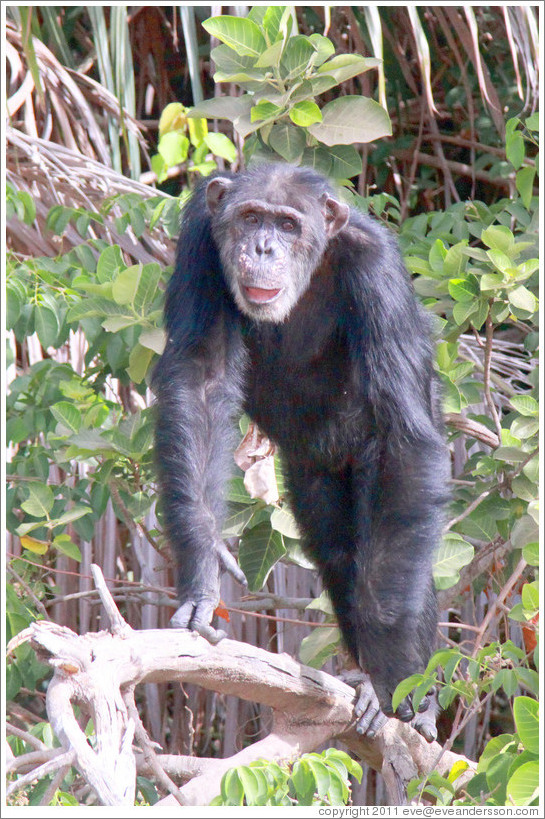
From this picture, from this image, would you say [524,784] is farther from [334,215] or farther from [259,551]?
[334,215]

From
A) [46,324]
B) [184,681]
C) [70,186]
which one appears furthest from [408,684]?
[70,186]

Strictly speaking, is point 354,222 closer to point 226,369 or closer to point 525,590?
point 226,369

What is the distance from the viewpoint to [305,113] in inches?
154

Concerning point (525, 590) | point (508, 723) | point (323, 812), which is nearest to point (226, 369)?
point (525, 590)

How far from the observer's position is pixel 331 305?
431 cm

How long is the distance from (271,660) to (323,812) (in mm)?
872

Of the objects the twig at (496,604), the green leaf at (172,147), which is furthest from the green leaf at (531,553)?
the green leaf at (172,147)

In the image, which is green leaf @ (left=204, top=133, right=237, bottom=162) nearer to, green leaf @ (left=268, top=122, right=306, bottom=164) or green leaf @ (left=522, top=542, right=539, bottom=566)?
green leaf @ (left=268, top=122, right=306, bottom=164)

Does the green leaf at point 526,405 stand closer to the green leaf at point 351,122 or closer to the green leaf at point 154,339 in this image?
the green leaf at point 351,122

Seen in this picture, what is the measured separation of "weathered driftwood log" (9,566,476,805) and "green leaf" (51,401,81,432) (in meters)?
1.23

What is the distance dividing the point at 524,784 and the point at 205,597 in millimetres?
1175

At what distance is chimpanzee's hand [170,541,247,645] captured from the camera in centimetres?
327

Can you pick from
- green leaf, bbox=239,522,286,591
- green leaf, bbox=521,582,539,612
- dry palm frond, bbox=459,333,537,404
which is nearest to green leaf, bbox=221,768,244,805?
green leaf, bbox=521,582,539,612

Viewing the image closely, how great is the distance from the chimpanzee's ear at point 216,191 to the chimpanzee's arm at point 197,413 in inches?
3.5
